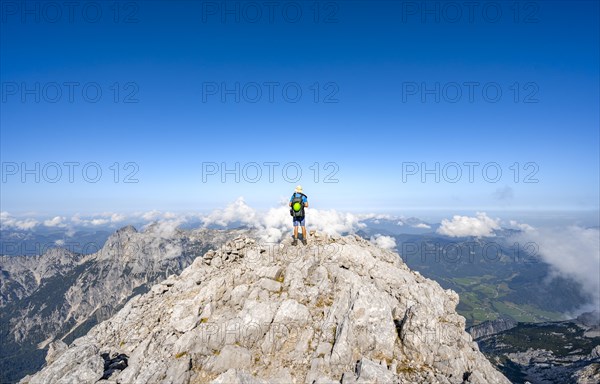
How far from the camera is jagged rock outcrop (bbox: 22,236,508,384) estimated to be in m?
24.7

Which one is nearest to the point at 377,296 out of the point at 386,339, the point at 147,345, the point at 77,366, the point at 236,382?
the point at 386,339

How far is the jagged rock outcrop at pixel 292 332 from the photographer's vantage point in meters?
24.7

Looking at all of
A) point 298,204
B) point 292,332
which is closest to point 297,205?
point 298,204

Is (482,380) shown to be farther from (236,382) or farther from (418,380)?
(236,382)

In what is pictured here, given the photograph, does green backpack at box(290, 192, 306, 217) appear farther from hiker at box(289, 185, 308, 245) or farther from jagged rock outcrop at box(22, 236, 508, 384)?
jagged rock outcrop at box(22, 236, 508, 384)

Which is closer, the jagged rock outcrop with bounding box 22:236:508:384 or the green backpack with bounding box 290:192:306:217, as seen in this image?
the jagged rock outcrop with bounding box 22:236:508:384

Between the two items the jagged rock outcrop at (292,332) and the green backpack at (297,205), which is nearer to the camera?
the jagged rock outcrop at (292,332)

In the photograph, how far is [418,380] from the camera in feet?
79.2

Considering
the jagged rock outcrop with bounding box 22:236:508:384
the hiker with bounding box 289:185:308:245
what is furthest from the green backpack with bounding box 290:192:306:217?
the jagged rock outcrop with bounding box 22:236:508:384

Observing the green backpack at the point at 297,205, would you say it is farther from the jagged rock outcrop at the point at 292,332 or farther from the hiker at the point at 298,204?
the jagged rock outcrop at the point at 292,332

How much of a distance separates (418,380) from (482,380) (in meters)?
6.64

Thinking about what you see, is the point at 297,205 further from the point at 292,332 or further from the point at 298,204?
the point at 292,332

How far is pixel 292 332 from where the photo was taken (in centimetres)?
2739

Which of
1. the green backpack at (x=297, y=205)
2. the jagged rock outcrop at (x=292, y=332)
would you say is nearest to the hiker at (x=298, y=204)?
the green backpack at (x=297, y=205)
